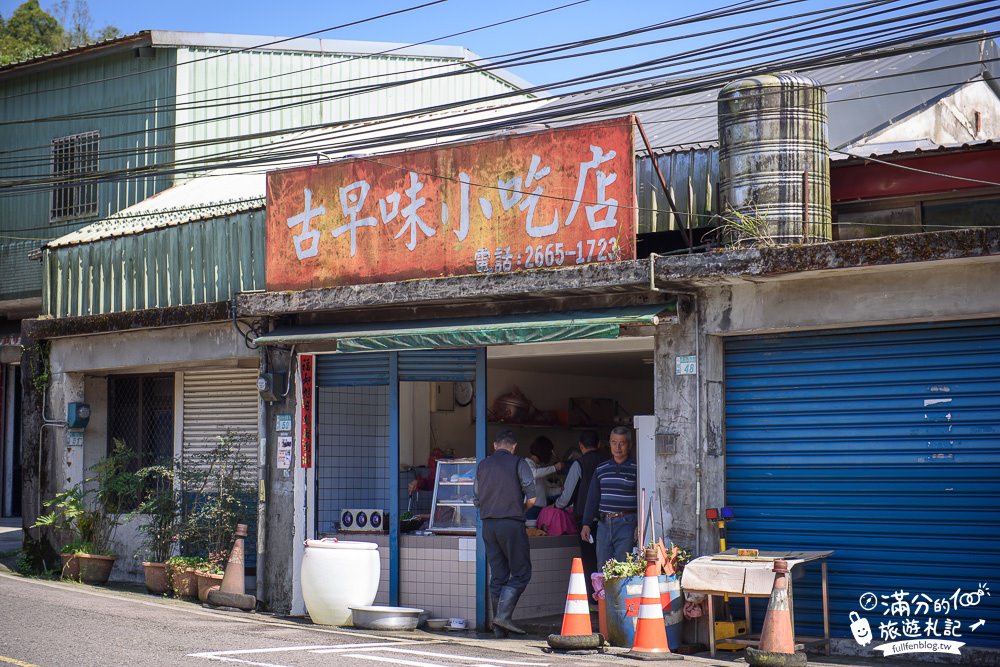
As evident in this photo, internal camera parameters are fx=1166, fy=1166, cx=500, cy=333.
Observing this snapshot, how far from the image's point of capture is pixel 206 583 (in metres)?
14.3

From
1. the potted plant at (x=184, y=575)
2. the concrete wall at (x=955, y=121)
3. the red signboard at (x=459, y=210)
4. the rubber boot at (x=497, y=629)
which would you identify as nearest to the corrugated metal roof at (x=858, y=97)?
the concrete wall at (x=955, y=121)

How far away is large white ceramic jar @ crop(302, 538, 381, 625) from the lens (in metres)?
12.3

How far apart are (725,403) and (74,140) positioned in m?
15.1

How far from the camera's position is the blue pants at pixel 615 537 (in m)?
11.9

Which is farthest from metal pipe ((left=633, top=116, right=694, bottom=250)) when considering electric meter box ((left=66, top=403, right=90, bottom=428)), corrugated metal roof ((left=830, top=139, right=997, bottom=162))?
electric meter box ((left=66, top=403, right=90, bottom=428))

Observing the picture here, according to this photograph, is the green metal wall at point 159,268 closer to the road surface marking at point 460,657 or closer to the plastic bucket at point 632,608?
the road surface marking at point 460,657

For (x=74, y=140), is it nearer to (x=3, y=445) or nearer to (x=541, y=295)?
(x=3, y=445)

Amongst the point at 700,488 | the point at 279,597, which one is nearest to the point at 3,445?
the point at 279,597

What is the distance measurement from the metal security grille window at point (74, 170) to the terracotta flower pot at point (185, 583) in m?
9.21

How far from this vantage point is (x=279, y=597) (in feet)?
45.8

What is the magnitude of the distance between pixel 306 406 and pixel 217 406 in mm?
3014

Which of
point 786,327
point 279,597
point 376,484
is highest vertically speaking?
point 786,327

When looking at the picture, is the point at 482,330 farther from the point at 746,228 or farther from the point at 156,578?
the point at 156,578

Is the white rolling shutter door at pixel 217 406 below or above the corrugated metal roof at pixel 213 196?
below
